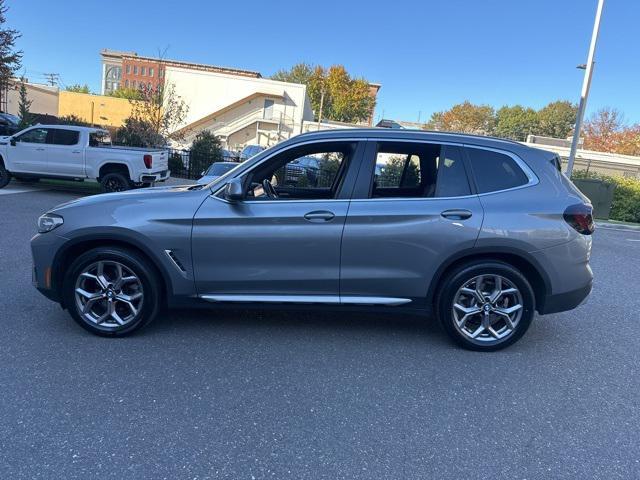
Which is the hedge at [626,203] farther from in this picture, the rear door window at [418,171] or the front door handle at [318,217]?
the front door handle at [318,217]

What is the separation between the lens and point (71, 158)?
1289cm

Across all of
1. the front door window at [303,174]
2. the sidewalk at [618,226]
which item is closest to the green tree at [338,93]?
the sidewalk at [618,226]

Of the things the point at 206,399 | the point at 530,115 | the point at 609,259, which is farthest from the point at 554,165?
the point at 530,115

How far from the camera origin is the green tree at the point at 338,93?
70.8 m

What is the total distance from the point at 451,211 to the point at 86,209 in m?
3.03

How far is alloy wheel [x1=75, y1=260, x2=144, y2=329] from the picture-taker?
13.2 feet

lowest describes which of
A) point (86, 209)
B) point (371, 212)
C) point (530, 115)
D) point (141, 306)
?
point (141, 306)

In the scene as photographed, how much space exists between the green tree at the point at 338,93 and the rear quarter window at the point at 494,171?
224ft

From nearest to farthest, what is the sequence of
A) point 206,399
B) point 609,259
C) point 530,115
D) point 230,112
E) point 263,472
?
point 263,472 → point 206,399 → point 609,259 → point 230,112 → point 530,115

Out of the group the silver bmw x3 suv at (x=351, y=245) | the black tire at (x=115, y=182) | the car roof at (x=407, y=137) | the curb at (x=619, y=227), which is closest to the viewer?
the silver bmw x3 suv at (x=351, y=245)

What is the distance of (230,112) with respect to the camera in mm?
46875

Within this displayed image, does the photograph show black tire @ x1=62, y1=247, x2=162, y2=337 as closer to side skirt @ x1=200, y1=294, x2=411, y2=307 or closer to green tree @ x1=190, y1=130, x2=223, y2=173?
side skirt @ x1=200, y1=294, x2=411, y2=307

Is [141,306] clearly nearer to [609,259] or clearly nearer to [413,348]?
[413,348]

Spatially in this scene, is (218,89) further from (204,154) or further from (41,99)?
(41,99)
